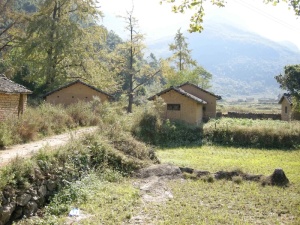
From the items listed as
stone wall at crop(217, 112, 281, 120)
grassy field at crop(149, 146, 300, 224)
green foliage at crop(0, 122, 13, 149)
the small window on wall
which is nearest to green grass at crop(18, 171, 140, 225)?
grassy field at crop(149, 146, 300, 224)

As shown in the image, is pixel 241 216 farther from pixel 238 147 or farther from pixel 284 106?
pixel 284 106

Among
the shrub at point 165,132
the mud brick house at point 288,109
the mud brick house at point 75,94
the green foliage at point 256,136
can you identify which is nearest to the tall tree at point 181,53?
the mud brick house at point 288,109

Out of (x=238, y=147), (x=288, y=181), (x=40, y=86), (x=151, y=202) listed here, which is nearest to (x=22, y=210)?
(x=151, y=202)

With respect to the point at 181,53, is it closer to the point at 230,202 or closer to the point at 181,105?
the point at 181,105

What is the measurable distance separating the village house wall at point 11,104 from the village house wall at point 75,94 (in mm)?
9411

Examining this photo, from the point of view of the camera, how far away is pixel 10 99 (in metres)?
17.9

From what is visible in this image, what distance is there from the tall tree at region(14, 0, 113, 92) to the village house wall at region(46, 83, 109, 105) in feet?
10.3

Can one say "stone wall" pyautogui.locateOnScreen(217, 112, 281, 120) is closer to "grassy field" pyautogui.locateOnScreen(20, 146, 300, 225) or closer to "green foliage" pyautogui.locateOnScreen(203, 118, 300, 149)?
"green foliage" pyautogui.locateOnScreen(203, 118, 300, 149)

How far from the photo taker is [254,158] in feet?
67.3

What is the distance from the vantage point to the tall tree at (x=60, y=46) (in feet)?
102

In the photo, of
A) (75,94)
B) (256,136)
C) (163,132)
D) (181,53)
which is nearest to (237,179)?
(163,132)

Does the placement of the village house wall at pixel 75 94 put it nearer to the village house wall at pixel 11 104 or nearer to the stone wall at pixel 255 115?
the village house wall at pixel 11 104

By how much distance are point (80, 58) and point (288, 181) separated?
24.9 meters

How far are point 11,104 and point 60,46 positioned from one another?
46.5 ft
